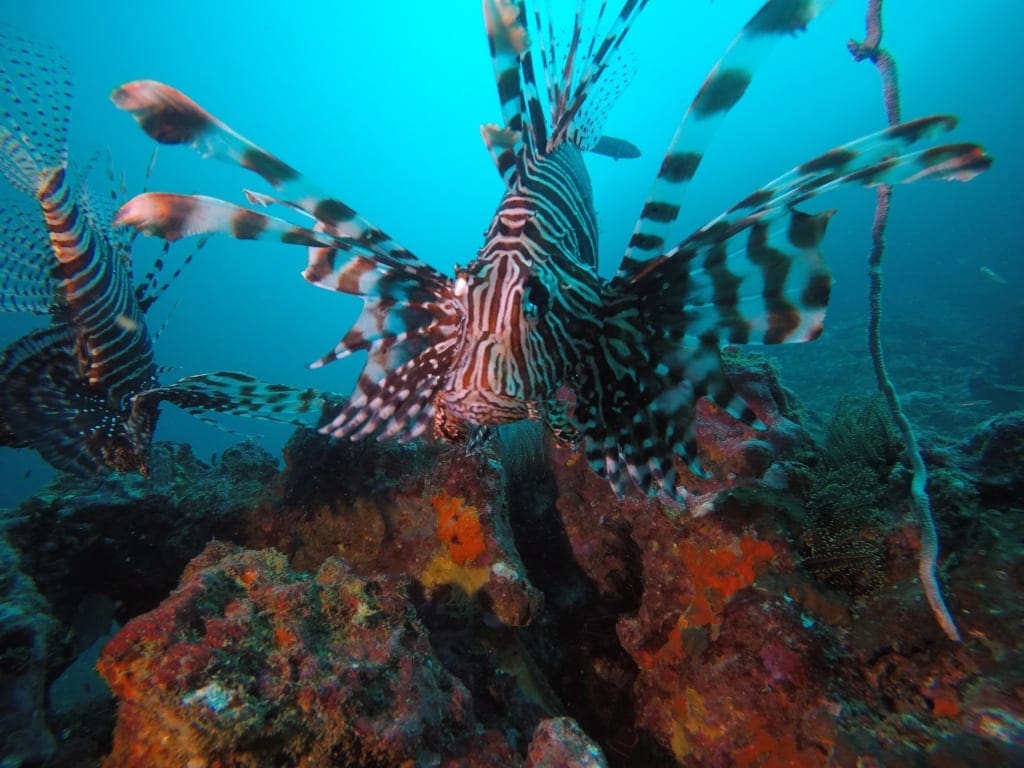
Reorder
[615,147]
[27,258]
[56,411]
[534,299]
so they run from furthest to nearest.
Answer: [615,147] < [27,258] < [56,411] < [534,299]

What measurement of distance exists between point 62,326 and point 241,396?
180cm

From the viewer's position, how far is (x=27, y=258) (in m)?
4.22

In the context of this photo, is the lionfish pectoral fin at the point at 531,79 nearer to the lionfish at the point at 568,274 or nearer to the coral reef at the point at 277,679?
the lionfish at the point at 568,274

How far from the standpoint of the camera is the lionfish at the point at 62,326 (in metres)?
3.80

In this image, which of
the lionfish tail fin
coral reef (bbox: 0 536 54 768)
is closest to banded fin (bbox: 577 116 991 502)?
coral reef (bbox: 0 536 54 768)

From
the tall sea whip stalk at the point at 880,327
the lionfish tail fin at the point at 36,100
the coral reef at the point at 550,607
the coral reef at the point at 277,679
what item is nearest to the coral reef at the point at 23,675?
the coral reef at the point at 550,607

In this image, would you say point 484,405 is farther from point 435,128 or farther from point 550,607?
point 435,128

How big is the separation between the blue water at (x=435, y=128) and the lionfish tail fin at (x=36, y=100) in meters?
22.3

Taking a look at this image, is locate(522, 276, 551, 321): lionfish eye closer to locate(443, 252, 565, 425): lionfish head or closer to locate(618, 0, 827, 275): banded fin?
locate(443, 252, 565, 425): lionfish head

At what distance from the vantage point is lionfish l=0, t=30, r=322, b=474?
380cm

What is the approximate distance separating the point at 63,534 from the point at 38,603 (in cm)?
110

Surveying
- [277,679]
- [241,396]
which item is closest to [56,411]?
[241,396]

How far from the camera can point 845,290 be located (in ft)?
108

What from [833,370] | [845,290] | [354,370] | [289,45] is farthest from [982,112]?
[289,45]
